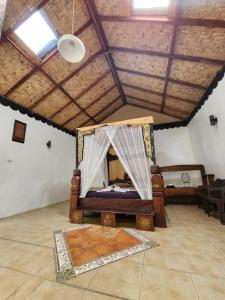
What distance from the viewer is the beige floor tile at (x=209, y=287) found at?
3.79 ft

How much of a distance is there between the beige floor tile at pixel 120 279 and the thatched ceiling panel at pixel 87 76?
4.30 metres

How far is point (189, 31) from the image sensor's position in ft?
8.27

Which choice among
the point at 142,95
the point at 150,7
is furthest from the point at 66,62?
the point at 142,95

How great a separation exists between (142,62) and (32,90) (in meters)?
2.97

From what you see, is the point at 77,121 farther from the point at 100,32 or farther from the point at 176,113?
the point at 176,113

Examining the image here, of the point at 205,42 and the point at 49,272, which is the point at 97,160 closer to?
the point at 49,272

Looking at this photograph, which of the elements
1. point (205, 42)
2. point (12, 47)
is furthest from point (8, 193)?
point (205, 42)

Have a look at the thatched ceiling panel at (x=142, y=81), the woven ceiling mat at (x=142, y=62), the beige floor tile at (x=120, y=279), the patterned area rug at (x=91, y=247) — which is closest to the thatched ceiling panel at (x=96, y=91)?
the thatched ceiling panel at (x=142, y=81)

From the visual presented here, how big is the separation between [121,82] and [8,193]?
4688 mm

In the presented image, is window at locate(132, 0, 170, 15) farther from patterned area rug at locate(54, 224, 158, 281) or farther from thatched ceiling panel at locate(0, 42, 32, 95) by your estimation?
patterned area rug at locate(54, 224, 158, 281)

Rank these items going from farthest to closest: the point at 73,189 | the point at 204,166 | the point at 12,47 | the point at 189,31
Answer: the point at 204,166 < the point at 73,189 < the point at 12,47 < the point at 189,31

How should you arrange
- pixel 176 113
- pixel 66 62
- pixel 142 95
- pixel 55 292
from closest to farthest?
pixel 55 292
pixel 66 62
pixel 142 95
pixel 176 113

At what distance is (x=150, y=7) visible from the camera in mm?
2451

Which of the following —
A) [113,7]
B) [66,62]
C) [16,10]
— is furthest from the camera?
[66,62]
